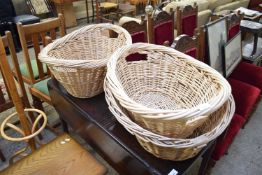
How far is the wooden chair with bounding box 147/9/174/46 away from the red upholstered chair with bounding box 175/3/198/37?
7 centimetres

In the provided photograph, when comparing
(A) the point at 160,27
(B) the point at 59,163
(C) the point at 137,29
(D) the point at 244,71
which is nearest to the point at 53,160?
(B) the point at 59,163

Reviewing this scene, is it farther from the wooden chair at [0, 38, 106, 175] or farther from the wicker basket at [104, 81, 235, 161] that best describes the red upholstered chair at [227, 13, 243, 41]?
the wooden chair at [0, 38, 106, 175]

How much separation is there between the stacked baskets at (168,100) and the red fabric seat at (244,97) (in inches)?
29.5

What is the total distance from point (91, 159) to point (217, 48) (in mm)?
1220

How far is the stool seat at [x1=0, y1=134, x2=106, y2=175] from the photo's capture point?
0.96m

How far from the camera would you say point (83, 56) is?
132 cm

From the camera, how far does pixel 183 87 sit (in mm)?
1020

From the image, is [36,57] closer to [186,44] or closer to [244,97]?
[186,44]

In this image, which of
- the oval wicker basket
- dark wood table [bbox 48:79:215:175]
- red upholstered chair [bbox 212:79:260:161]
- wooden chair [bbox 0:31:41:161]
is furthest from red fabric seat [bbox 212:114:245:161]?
wooden chair [bbox 0:31:41:161]

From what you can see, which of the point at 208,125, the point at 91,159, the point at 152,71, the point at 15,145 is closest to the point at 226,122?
the point at 208,125

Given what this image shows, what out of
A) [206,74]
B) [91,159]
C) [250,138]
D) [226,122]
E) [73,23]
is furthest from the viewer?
[73,23]

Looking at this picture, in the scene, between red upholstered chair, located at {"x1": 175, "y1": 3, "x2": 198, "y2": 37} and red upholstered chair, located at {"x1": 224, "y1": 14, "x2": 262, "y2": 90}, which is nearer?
red upholstered chair, located at {"x1": 224, "y1": 14, "x2": 262, "y2": 90}

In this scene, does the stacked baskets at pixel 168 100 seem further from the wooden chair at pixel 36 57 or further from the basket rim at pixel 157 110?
the wooden chair at pixel 36 57

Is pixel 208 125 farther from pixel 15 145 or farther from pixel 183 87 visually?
pixel 15 145
